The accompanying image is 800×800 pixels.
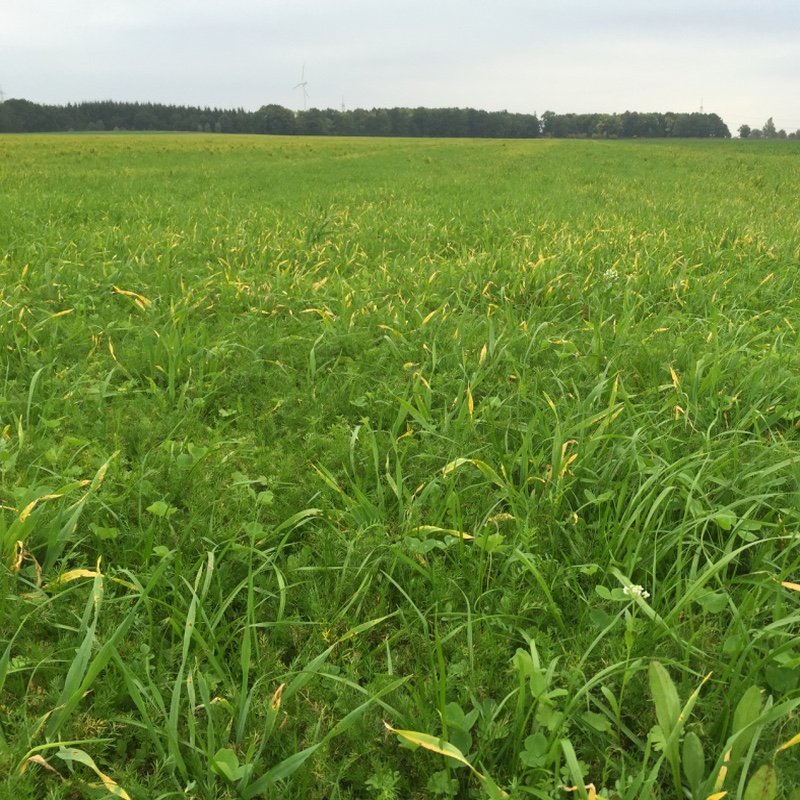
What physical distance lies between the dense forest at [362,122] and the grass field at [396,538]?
9009 centimetres

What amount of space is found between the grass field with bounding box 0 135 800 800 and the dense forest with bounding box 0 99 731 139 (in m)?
90.1

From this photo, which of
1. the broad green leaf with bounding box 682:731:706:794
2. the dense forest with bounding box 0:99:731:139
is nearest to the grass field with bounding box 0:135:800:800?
the broad green leaf with bounding box 682:731:706:794

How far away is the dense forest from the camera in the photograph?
85375 millimetres

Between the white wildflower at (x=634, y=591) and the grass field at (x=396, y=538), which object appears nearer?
the grass field at (x=396, y=538)

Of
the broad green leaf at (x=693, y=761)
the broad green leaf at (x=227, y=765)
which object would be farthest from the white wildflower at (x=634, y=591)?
the broad green leaf at (x=227, y=765)

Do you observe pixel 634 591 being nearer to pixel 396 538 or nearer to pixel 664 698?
pixel 664 698

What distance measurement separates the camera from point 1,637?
5.39 feet

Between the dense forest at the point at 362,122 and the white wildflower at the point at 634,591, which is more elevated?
the dense forest at the point at 362,122

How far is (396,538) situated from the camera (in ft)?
6.78

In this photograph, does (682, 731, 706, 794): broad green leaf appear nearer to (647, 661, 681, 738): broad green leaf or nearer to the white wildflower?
(647, 661, 681, 738): broad green leaf

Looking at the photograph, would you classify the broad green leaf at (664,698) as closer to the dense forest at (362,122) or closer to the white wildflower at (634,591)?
the white wildflower at (634,591)

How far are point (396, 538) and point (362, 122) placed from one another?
335ft

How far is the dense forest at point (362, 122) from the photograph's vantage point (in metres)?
85.4

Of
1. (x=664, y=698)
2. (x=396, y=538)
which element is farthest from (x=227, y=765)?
(x=664, y=698)
